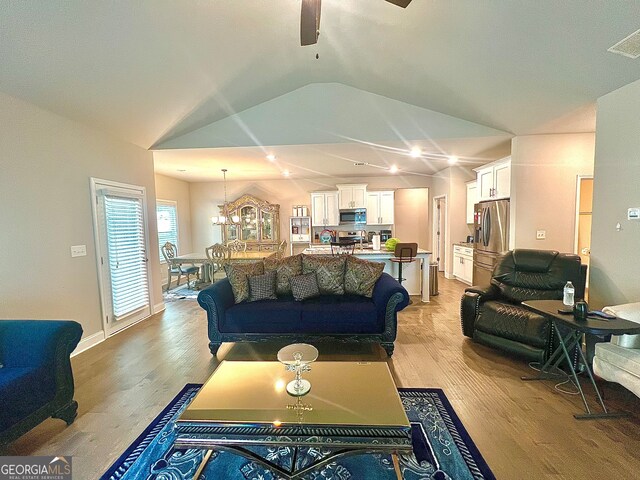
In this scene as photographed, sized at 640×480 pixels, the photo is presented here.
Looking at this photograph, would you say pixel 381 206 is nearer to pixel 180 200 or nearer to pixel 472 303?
pixel 472 303

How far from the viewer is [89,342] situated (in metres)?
3.49

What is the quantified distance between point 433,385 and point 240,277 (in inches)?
92.2

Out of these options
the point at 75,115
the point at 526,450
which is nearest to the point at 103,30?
the point at 75,115

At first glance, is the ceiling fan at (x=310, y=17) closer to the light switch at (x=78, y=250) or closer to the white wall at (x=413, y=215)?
the light switch at (x=78, y=250)

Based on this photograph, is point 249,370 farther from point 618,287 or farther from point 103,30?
point 618,287

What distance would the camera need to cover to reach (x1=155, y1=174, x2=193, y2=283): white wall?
697 cm

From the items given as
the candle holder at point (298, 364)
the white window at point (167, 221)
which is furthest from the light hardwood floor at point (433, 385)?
the white window at point (167, 221)

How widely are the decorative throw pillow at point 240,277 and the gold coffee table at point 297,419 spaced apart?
1.54 metres

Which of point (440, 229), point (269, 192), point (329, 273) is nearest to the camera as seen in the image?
point (329, 273)

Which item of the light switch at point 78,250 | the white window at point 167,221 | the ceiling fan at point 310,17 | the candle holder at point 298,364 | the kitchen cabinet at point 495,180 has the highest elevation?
the ceiling fan at point 310,17

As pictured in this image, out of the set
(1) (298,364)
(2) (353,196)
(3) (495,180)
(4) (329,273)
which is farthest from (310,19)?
(2) (353,196)

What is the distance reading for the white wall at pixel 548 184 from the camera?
4.19 meters

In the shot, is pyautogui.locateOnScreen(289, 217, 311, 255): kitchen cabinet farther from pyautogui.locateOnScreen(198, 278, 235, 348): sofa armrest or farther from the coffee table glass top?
the coffee table glass top

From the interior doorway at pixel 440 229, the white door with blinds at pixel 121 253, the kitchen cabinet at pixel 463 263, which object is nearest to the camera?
the white door with blinds at pixel 121 253
